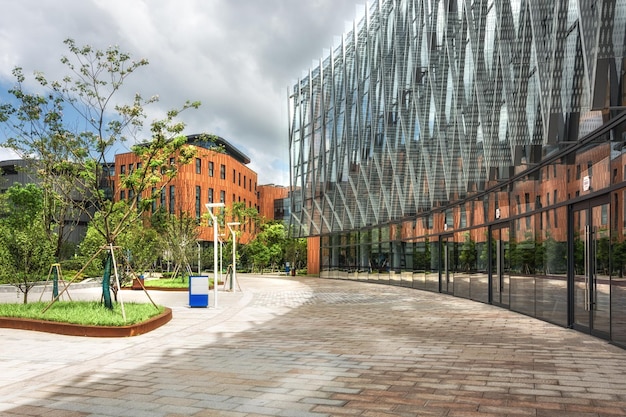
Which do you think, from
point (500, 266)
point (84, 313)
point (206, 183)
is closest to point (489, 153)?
point (500, 266)

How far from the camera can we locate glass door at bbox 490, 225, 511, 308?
733 inches

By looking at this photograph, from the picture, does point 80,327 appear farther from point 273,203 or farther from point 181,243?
point 273,203

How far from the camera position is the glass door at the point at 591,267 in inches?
448

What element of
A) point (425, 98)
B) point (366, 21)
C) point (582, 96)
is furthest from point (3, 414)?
point (366, 21)

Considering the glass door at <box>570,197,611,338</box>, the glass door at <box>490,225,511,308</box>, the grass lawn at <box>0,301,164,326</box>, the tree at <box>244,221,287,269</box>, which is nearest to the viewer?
the glass door at <box>570,197,611,338</box>

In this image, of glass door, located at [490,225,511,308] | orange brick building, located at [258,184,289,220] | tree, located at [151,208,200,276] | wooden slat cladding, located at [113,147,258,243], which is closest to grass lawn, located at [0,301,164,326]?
glass door, located at [490,225,511,308]

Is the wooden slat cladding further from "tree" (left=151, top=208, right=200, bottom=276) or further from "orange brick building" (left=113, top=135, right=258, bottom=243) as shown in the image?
"tree" (left=151, top=208, right=200, bottom=276)

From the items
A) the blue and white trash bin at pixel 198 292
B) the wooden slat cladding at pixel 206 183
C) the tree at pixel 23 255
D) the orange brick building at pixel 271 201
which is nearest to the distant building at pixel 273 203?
the orange brick building at pixel 271 201

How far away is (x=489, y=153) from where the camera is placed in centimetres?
1998

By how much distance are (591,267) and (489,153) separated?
28.4ft

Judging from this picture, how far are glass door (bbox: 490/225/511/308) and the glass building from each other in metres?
0.07

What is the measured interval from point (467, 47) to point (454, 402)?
19.0 meters

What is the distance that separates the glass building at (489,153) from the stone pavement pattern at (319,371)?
2.18 metres

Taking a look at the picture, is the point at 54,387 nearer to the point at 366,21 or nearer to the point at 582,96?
the point at 582,96
